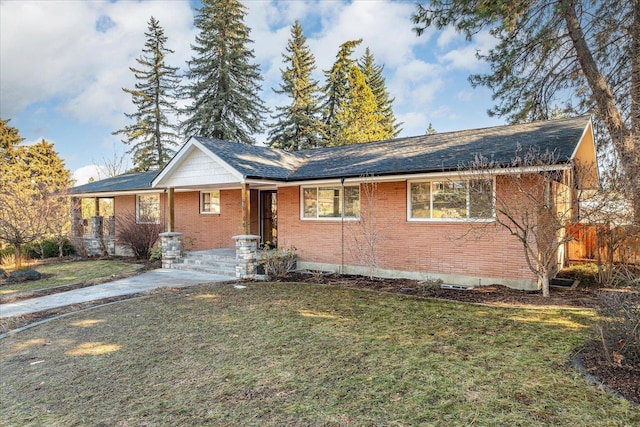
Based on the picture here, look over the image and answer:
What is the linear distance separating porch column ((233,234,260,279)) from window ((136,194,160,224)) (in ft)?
26.6

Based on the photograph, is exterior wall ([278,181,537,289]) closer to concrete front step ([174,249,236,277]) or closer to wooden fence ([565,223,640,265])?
wooden fence ([565,223,640,265])

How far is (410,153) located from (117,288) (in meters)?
9.33

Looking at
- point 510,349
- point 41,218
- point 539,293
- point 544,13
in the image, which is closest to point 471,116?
point 544,13

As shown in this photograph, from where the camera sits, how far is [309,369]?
4531 millimetres

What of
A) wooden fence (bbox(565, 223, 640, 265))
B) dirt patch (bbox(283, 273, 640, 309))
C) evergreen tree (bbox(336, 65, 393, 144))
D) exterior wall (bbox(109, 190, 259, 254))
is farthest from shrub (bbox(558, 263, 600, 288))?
evergreen tree (bbox(336, 65, 393, 144))

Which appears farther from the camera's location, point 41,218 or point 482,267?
point 41,218

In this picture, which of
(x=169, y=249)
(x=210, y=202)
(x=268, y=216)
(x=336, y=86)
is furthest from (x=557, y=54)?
(x=336, y=86)

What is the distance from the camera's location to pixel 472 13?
9789 millimetres

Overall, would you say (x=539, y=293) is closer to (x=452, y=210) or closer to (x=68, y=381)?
(x=452, y=210)

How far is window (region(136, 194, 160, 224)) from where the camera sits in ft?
58.3

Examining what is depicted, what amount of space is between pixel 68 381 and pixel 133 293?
17.1 feet

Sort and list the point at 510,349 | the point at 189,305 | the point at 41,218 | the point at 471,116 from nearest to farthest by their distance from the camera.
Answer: the point at 510,349 < the point at 189,305 < the point at 41,218 < the point at 471,116

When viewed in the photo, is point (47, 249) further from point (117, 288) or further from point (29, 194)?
point (117, 288)

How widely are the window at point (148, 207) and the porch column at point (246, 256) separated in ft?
26.6
